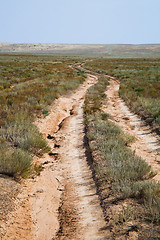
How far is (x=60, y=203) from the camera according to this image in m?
4.35

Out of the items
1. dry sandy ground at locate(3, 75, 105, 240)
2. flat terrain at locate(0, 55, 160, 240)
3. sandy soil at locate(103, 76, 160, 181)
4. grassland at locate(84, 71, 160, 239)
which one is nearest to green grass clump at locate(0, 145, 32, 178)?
flat terrain at locate(0, 55, 160, 240)

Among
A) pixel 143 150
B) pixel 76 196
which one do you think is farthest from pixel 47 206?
pixel 143 150

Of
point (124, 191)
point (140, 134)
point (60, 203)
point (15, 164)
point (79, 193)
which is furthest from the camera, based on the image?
point (140, 134)

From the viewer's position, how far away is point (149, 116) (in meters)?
10.7

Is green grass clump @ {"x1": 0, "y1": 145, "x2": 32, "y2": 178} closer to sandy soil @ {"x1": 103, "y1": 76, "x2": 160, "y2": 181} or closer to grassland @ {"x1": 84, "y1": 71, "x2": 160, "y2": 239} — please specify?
grassland @ {"x1": 84, "y1": 71, "x2": 160, "y2": 239}

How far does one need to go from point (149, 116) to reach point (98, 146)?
5.24 metres

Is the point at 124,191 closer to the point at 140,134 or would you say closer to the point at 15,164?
the point at 15,164

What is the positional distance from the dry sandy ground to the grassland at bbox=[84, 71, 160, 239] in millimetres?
245

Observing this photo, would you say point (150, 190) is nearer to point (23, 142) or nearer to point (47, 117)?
point (23, 142)

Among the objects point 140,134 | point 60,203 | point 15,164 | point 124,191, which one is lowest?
point 60,203

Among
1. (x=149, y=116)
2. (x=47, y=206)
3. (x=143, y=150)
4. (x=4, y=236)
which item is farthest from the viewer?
(x=149, y=116)

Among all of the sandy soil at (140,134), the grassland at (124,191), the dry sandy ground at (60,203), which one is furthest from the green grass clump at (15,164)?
the sandy soil at (140,134)

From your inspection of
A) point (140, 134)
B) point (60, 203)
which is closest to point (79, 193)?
point (60, 203)

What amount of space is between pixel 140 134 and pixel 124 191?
16.7ft
